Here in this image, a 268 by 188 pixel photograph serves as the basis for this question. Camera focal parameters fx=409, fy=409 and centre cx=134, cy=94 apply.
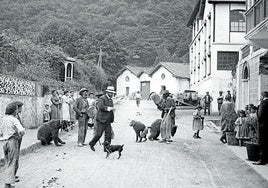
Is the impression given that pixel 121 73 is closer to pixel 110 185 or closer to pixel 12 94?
pixel 12 94

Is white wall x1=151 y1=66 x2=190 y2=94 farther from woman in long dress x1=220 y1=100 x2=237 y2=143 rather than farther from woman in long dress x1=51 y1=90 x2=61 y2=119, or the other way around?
woman in long dress x1=220 y1=100 x2=237 y2=143

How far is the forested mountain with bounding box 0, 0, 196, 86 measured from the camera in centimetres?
6050

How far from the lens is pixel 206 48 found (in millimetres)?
34719

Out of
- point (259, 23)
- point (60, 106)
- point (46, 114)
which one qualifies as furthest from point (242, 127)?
point (46, 114)

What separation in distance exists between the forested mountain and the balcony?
43665mm

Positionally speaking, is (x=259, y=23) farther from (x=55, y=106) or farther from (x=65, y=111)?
(x=65, y=111)

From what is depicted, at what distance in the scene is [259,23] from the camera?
1434cm

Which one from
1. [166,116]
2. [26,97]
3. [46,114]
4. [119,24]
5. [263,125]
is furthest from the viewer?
[119,24]

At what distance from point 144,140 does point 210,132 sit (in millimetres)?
5380

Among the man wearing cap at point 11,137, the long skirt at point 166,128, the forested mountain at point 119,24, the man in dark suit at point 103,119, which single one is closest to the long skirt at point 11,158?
the man wearing cap at point 11,137

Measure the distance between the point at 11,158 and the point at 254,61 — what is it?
1187 centimetres

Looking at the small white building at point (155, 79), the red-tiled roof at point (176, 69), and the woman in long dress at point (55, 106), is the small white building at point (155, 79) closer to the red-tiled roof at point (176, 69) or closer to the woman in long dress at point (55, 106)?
the red-tiled roof at point (176, 69)

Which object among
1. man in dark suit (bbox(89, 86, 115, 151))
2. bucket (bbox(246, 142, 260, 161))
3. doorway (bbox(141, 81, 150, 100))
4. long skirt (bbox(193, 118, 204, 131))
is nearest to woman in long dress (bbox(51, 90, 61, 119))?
man in dark suit (bbox(89, 86, 115, 151))

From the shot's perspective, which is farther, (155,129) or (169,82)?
(169,82)
